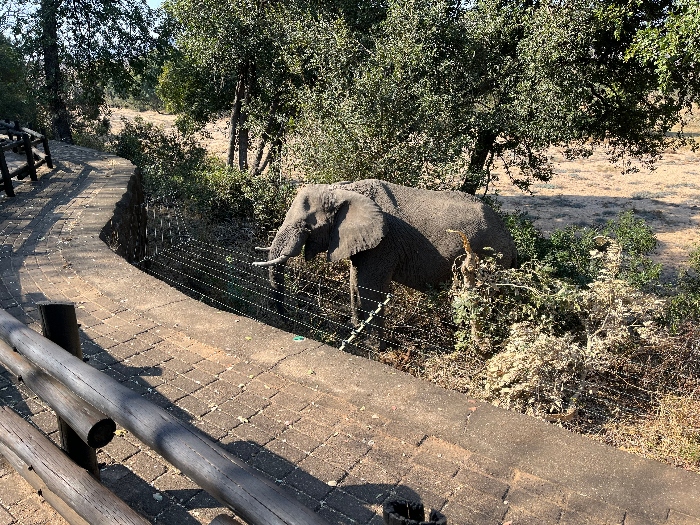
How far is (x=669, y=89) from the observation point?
1001 cm

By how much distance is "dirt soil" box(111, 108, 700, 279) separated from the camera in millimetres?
16297

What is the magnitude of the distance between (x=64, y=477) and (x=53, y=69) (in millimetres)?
17520

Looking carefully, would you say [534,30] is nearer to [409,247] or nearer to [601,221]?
[409,247]

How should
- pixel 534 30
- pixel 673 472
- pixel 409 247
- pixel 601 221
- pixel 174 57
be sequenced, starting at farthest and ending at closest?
pixel 601 221
pixel 174 57
pixel 534 30
pixel 409 247
pixel 673 472

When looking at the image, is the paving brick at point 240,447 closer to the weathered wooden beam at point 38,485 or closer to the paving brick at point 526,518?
the weathered wooden beam at point 38,485

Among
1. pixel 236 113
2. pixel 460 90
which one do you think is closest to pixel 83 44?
pixel 236 113

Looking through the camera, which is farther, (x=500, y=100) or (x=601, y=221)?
(x=601, y=221)

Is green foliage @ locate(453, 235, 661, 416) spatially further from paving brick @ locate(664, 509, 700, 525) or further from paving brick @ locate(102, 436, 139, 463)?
paving brick @ locate(102, 436, 139, 463)

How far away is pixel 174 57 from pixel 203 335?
1323cm

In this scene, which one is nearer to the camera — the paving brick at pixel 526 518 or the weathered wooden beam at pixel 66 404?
the weathered wooden beam at pixel 66 404

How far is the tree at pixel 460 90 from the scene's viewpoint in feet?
33.0

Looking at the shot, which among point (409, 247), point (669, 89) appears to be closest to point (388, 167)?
point (409, 247)

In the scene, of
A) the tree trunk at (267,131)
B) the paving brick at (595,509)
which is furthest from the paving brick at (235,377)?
the tree trunk at (267,131)

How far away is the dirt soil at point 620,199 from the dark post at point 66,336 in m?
12.8
